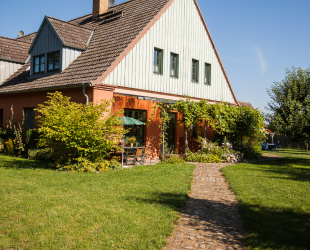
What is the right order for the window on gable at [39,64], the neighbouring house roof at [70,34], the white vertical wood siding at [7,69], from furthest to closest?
the white vertical wood siding at [7,69] → the window on gable at [39,64] → the neighbouring house roof at [70,34]

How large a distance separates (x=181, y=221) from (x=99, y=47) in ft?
37.1

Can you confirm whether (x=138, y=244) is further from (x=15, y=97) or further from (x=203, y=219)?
(x=15, y=97)

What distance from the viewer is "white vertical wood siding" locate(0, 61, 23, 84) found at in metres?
18.3

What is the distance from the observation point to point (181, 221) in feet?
18.7

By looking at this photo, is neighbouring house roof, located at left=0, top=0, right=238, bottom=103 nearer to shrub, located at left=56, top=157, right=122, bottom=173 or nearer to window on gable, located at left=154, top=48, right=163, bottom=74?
window on gable, located at left=154, top=48, right=163, bottom=74

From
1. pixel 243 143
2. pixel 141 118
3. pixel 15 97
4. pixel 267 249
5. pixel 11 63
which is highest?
pixel 11 63

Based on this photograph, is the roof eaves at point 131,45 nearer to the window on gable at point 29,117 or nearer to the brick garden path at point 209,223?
the window on gable at point 29,117

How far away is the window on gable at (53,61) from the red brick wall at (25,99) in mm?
1392

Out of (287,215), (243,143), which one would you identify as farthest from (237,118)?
(287,215)

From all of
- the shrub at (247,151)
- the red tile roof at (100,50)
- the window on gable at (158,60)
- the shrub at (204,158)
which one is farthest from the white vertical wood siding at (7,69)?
the shrub at (247,151)

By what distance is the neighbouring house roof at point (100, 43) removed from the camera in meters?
13.1

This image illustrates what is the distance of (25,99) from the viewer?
16.0 meters

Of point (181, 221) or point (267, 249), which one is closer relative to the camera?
point (267, 249)

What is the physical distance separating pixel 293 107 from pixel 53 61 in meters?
12.4
